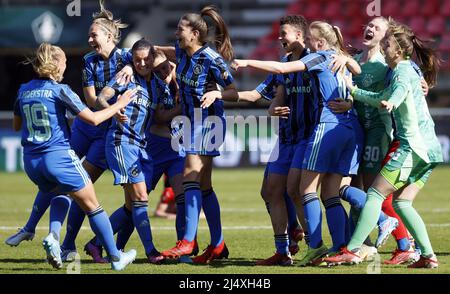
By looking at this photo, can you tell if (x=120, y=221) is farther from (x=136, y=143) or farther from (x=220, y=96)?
(x=220, y=96)

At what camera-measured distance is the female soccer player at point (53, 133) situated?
23.6ft

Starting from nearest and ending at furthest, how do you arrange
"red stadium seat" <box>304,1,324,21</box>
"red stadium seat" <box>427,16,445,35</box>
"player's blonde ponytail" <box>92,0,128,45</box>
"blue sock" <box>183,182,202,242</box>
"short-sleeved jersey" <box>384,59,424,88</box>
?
"short-sleeved jersey" <box>384,59,424,88</box>, "blue sock" <box>183,182,202,242</box>, "player's blonde ponytail" <box>92,0,128,45</box>, "red stadium seat" <box>427,16,445,35</box>, "red stadium seat" <box>304,1,324,21</box>

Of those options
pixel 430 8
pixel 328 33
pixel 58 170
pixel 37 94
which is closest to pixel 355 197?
pixel 328 33

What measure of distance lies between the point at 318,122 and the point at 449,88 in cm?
1611

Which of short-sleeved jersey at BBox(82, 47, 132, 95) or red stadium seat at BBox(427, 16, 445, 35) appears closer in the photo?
short-sleeved jersey at BBox(82, 47, 132, 95)

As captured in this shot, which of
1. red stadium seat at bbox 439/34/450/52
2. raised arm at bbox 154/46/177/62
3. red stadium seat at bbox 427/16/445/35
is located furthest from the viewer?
red stadium seat at bbox 427/16/445/35

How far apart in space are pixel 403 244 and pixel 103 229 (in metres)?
2.59

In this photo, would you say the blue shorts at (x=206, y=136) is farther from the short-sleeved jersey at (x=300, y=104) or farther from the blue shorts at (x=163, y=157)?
the short-sleeved jersey at (x=300, y=104)

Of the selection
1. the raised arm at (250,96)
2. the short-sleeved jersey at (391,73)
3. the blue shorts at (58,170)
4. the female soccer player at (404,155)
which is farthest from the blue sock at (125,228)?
the short-sleeved jersey at (391,73)

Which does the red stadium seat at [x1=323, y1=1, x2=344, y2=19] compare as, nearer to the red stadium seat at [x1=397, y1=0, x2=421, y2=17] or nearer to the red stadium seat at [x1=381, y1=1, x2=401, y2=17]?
the red stadium seat at [x1=381, y1=1, x2=401, y2=17]

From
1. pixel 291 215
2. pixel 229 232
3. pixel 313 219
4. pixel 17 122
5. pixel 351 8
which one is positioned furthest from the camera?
pixel 351 8

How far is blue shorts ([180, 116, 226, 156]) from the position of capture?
311 inches

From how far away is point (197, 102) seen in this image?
7.94 m

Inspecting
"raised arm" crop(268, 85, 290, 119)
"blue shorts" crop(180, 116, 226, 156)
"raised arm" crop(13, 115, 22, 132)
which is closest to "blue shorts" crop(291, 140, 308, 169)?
"raised arm" crop(268, 85, 290, 119)
